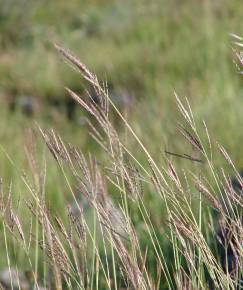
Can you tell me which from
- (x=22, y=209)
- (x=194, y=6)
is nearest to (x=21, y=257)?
(x=22, y=209)

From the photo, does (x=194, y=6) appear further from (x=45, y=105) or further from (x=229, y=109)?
(x=229, y=109)

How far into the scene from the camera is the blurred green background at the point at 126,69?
468cm

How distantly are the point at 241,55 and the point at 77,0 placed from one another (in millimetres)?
10422

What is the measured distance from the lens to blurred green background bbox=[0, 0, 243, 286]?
15.4 ft

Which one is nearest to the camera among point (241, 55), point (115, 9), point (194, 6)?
point (241, 55)

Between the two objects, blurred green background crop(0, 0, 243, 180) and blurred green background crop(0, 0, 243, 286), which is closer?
blurred green background crop(0, 0, 243, 286)

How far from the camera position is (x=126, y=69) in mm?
7227

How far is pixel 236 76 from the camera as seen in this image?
5.54 meters

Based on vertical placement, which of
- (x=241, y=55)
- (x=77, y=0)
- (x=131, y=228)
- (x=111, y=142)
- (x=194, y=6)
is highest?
(x=241, y=55)

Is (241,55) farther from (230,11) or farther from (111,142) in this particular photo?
(230,11)

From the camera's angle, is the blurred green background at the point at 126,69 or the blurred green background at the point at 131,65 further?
the blurred green background at the point at 131,65

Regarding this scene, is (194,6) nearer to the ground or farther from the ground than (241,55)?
nearer to the ground

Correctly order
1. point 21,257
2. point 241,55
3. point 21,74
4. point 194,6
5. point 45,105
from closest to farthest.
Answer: point 241,55, point 21,257, point 45,105, point 21,74, point 194,6

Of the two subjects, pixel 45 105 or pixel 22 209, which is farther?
pixel 45 105
